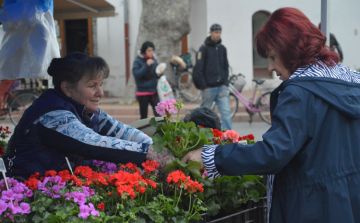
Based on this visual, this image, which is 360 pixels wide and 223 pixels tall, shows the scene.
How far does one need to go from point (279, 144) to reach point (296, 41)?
428 mm

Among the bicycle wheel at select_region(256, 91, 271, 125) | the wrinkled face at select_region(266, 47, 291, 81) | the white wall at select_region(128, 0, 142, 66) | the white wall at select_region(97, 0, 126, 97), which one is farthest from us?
the white wall at select_region(97, 0, 126, 97)

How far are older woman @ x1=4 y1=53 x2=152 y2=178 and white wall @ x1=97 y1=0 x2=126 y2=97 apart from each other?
12404 millimetres

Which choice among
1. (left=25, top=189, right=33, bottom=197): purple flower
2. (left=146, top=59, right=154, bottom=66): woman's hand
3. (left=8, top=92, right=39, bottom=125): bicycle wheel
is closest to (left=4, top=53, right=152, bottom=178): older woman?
(left=25, top=189, right=33, bottom=197): purple flower

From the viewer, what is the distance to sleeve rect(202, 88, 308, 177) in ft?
4.98

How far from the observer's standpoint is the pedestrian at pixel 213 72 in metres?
6.84

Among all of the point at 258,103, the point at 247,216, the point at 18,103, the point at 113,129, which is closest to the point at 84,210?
the point at 247,216

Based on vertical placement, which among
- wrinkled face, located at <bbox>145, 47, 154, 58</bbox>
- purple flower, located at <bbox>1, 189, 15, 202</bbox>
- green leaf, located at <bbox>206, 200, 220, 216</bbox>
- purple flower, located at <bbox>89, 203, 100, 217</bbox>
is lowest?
green leaf, located at <bbox>206, 200, 220, 216</bbox>

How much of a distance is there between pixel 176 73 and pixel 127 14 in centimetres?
312

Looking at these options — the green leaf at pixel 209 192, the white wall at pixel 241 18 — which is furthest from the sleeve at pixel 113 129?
the white wall at pixel 241 18

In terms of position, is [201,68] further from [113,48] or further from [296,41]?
[113,48]

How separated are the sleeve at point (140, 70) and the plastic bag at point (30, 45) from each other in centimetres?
436

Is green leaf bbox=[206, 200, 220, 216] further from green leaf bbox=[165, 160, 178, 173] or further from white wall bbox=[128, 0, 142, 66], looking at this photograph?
white wall bbox=[128, 0, 142, 66]

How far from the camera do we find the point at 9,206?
4.96 ft

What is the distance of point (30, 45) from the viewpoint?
242cm
